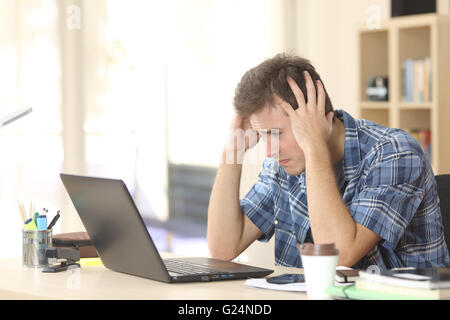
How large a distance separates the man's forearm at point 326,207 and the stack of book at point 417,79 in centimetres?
233

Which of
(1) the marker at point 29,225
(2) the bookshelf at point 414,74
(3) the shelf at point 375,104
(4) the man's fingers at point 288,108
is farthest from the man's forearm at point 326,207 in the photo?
(3) the shelf at point 375,104

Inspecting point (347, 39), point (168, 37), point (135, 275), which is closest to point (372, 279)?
point (135, 275)

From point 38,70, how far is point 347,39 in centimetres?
213

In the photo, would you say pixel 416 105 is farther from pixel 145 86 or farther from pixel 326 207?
pixel 326 207

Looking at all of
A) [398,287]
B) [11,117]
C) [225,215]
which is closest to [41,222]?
[11,117]

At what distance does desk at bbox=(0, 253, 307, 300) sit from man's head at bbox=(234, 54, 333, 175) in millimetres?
294

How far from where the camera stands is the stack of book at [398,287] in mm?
1248

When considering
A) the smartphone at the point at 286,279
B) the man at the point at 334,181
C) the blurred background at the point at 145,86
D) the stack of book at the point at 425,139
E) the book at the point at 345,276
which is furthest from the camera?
the stack of book at the point at 425,139

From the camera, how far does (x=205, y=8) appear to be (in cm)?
431

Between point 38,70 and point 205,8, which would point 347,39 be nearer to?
point 205,8

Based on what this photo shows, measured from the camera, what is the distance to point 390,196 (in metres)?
1.79

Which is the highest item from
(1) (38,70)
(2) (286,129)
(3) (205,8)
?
(3) (205,8)

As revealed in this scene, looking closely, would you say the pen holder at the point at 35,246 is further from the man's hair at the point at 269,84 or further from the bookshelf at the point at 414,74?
the bookshelf at the point at 414,74

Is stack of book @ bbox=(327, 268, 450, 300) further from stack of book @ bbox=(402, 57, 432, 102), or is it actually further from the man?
stack of book @ bbox=(402, 57, 432, 102)
